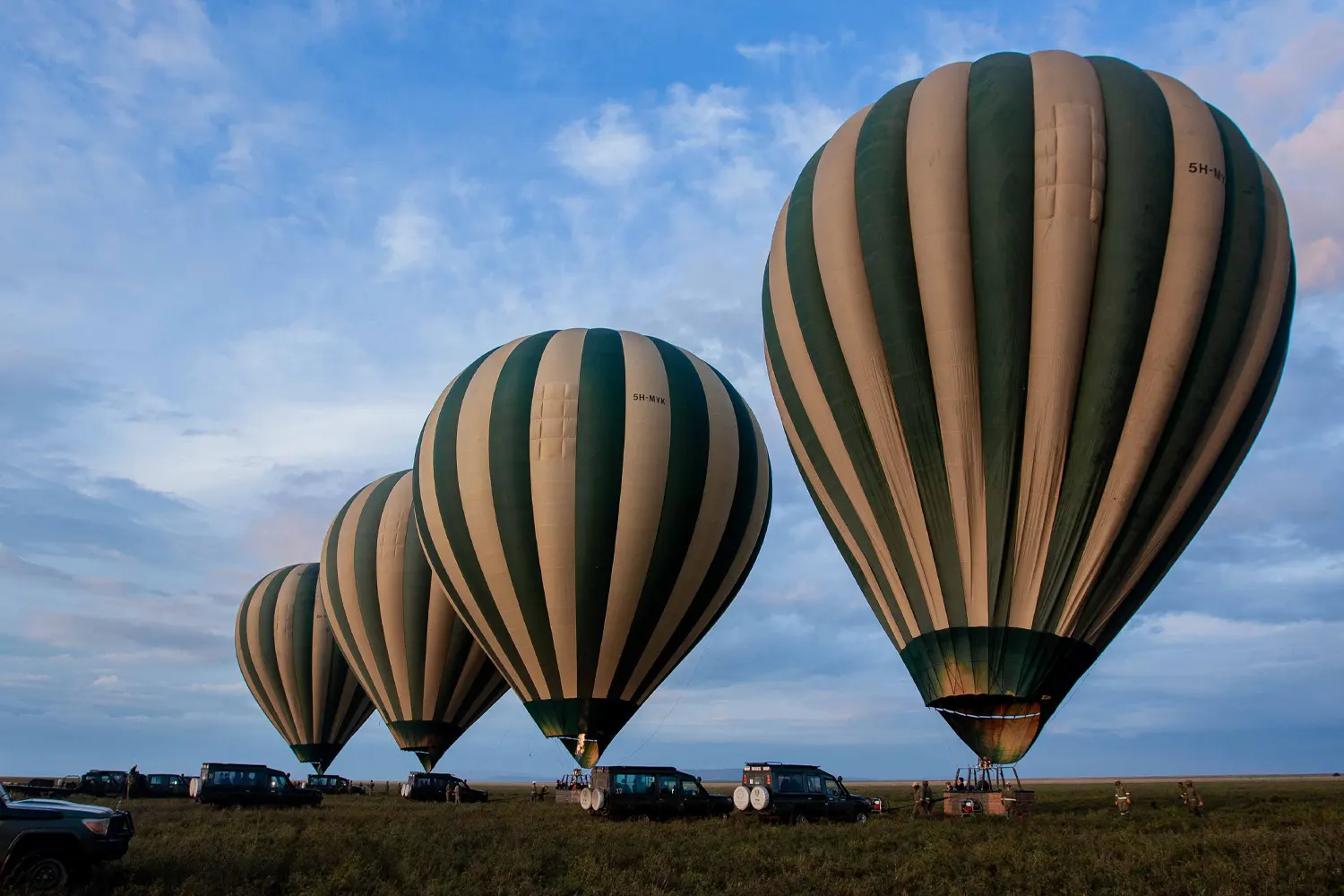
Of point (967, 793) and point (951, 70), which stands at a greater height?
point (951, 70)

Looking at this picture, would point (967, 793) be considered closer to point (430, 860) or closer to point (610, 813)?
point (610, 813)

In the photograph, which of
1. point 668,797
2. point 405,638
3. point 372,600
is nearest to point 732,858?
point 668,797

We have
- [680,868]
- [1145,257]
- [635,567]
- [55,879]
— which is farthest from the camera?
[635,567]

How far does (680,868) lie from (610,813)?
8675 millimetres

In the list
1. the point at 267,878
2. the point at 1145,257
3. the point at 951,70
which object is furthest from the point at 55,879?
the point at 951,70

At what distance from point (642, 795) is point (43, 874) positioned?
13992 mm

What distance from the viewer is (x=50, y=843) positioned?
12.7 m

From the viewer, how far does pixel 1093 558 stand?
75.7ft

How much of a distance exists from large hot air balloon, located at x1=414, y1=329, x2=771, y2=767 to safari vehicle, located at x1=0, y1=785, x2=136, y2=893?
751 inches

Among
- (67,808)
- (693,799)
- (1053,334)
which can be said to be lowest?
(693,799)

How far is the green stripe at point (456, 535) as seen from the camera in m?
33.1

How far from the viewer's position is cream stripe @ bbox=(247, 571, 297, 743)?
52906mm

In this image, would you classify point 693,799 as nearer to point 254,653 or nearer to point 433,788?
point 433,788

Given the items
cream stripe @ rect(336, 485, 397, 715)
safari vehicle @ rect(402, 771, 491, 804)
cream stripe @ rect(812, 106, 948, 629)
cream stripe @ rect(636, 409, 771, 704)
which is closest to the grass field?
cream stripe @ rect(812, 106, 948, 629)
